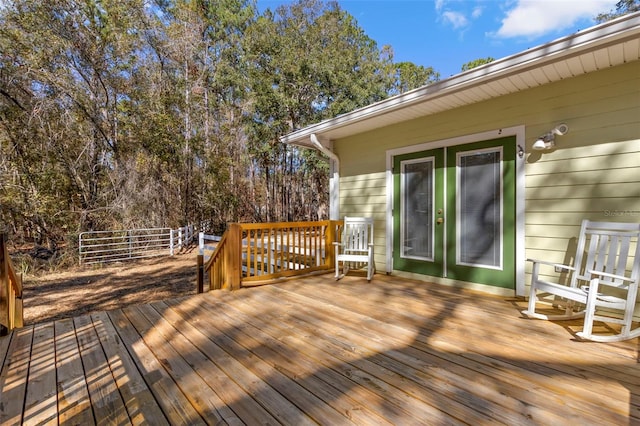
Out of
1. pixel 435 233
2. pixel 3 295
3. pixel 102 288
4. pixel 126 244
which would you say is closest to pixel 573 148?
pixel 435 233

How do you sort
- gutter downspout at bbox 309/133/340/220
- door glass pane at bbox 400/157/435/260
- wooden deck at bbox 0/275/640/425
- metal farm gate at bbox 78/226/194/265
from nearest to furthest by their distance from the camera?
wooden deck at bbox 0/275/640/425, door glass pane at bbox 400/157/435/260, gutter downspout at bbox 309/133/340/220, metal farm gate at bbox 78/226/194/265

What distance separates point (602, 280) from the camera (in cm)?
268

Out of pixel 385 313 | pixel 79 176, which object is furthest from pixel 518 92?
pixel 79 176

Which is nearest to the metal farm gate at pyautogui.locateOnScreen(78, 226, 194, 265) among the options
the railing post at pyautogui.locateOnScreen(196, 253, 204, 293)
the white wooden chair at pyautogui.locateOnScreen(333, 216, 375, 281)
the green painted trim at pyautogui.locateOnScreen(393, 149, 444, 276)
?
the railing post at pyautogui.locateOnScreen(196, 253, 204, 293)

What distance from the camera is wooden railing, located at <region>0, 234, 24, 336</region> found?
260 cm

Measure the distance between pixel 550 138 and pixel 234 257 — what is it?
12.1 feet

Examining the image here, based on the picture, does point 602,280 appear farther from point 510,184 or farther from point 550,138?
point 550,138

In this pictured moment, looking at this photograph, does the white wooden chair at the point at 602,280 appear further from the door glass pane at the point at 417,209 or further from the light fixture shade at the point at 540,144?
the door glass pane at the point at 417,209

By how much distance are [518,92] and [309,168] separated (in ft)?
38.5

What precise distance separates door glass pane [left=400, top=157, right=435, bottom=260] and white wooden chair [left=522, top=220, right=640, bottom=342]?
1.57m

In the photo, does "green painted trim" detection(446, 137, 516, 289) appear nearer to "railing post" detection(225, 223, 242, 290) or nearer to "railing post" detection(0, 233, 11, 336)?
"railing post" detection(225, 223, 242, 290)

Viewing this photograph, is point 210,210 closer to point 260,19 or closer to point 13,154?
point 13,154

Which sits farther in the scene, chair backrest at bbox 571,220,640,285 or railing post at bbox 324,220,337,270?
railing post at bbox 324,220,337,270

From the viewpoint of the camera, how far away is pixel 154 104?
1016 cm
